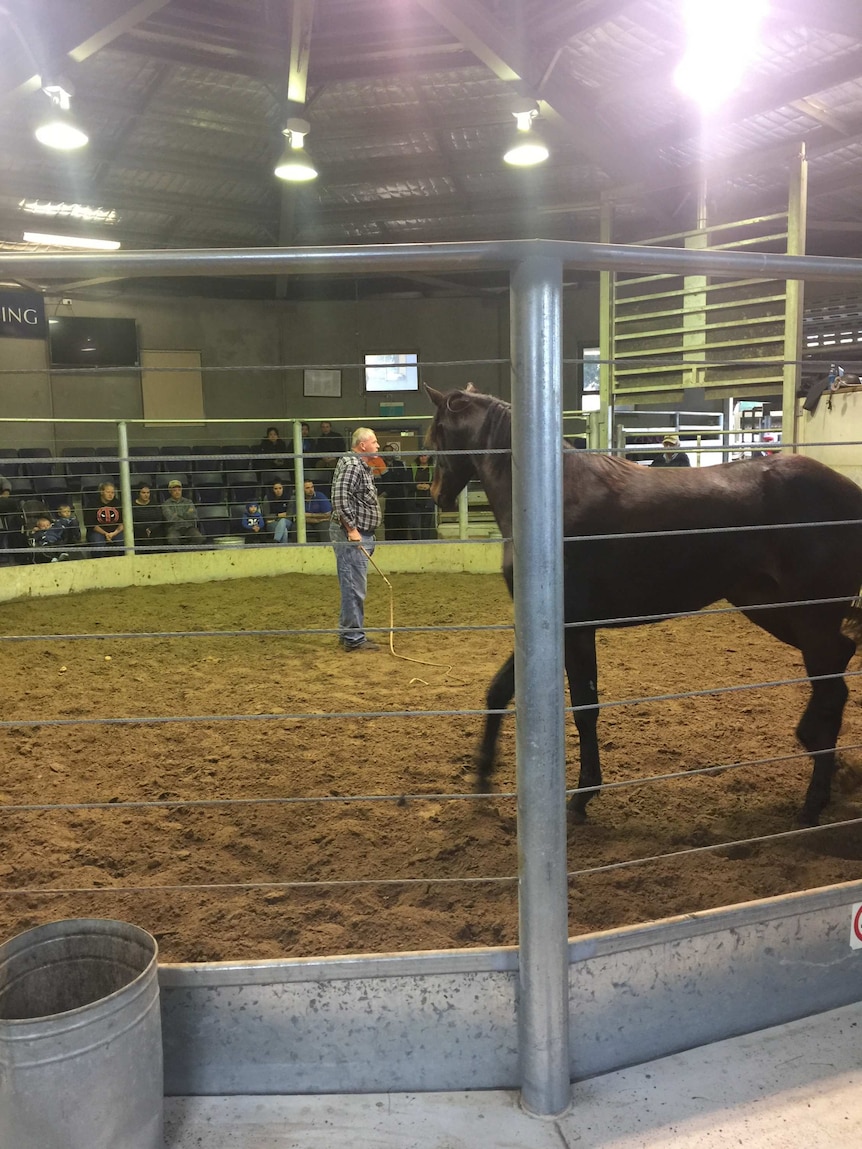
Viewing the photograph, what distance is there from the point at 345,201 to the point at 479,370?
452 cm

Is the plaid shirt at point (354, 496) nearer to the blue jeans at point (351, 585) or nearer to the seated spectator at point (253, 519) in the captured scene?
the blue jeans at point (351, 585)

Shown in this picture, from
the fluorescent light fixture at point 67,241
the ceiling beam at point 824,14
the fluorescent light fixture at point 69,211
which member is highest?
the fluorescent light fixture at point 69,211

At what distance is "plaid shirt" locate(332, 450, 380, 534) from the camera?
5.77 meters

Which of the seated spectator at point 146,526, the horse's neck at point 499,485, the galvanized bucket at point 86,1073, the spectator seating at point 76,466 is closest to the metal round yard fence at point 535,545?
the galvanized bucket at point 86,1073

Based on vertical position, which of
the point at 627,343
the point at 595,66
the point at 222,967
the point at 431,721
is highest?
the point at 595,66

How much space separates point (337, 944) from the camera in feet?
6.92

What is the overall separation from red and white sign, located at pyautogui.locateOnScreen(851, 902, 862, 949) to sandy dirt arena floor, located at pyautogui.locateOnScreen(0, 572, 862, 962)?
48cm

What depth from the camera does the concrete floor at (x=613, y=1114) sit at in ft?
4.90

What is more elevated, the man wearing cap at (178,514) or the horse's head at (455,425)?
the horse's head at (455,425)

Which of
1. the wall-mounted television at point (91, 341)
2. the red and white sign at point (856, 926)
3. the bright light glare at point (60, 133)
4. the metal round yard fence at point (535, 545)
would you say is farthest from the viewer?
the wall-mounted television at point (91, 341)

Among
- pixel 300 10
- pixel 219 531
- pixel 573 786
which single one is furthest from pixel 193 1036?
pixel 219 531

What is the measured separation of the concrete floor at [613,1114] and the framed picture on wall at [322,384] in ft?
48.7

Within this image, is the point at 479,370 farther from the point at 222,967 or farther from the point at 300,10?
the point at 222,967

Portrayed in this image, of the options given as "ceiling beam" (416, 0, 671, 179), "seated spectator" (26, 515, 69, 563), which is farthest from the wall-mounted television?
"ceiling beam" (416, 0, 671, 179)
